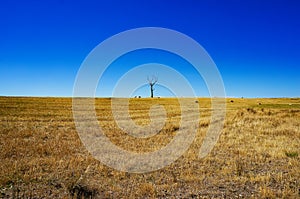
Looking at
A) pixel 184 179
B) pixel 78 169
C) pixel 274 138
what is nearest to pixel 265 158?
pixel 184 179

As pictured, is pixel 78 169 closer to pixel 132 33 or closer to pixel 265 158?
pixel 132 33

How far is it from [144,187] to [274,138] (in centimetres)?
1299

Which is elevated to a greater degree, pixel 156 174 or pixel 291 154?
pixel 291 154

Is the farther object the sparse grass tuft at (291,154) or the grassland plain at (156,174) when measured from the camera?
the sparse grass tuft at (291,154)

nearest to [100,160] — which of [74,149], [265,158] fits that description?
[74,149]

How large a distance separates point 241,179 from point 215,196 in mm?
1898

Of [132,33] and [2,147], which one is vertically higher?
[132,33]

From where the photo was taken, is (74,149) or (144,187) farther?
(74,149)

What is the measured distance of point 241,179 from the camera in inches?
377

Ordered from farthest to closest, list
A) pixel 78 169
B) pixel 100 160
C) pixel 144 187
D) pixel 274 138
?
pixel 274 138
pixel 100 160
pixel 78 169
pixel 144 187

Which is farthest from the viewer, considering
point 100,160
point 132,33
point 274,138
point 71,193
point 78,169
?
point 274,138

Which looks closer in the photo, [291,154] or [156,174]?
[156,174]

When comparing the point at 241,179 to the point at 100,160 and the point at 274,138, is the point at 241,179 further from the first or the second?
the point at 274,138

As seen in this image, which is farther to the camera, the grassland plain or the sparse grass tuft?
the sparse grass tuft
